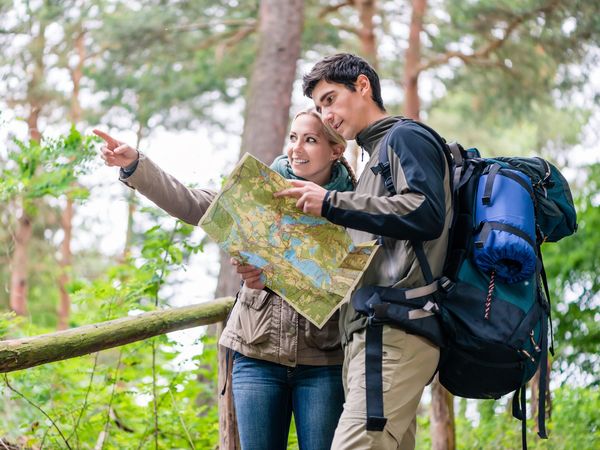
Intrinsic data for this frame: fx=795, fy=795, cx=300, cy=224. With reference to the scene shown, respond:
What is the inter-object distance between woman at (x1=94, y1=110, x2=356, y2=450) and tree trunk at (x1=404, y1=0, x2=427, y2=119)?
34.9 feet

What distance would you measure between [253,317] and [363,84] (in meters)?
0.93

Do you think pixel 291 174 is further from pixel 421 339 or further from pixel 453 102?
pixel 453 102

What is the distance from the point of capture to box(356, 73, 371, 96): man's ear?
9.06ft

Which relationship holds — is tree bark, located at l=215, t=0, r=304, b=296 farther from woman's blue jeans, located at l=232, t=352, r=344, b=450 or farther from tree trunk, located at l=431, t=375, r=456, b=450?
woman's blue jeans, located at l=232, t=352, r=344, b=450

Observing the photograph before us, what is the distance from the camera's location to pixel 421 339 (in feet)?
8.10

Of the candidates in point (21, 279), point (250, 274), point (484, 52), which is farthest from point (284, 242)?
point (21, 279)

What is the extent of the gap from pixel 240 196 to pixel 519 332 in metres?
0.97

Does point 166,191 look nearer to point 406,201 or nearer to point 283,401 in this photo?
point 283,401

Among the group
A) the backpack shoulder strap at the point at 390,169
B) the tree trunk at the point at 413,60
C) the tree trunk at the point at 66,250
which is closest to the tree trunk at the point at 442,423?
the backpack shoulder strap at the point at 390,169

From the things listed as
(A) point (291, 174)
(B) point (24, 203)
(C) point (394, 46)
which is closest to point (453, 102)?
(C) point (394, 46)

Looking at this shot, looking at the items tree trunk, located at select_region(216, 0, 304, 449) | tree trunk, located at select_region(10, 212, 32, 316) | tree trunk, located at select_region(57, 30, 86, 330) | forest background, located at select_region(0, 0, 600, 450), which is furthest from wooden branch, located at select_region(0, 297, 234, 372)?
tree trunk, located at select_region(57, 30, 86, 330)

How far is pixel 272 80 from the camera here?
8938mm

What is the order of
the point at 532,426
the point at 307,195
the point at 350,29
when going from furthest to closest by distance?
the point at 350,29
the point at 532,426
the point at 307,195

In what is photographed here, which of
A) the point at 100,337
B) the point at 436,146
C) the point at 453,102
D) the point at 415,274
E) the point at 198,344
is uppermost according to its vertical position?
the point at 436,146
